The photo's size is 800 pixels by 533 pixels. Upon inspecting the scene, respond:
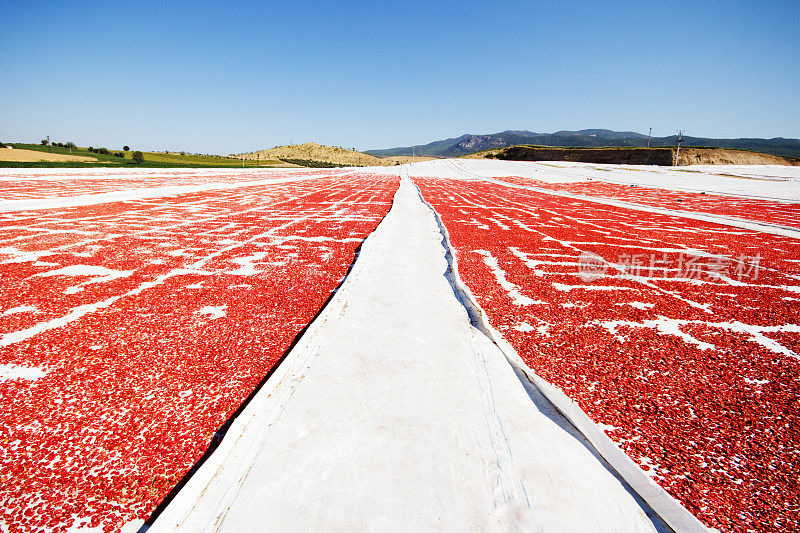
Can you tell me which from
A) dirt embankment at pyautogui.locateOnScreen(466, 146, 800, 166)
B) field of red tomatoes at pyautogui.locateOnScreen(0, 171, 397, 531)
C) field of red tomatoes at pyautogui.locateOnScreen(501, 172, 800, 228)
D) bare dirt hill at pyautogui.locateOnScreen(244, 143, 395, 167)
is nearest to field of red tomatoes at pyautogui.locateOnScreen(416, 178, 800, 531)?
field of red tomatoes at pyautogui.locateOnScreen(0, 171, 397, 531)

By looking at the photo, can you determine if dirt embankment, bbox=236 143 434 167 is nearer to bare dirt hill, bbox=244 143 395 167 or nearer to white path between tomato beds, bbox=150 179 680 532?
bare dirt hill, bbox=244 143 395 167

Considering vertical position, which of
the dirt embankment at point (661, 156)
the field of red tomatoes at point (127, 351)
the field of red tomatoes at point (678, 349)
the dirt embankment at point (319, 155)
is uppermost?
the dirt embankment at point (319, 155)

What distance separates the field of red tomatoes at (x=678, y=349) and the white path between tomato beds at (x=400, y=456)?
1.29 feet

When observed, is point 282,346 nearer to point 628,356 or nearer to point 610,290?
point 628,356

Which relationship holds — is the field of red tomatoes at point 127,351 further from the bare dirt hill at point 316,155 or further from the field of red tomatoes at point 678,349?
the bare dirt hill at point 316,155

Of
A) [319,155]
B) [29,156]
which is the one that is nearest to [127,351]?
[29,156]

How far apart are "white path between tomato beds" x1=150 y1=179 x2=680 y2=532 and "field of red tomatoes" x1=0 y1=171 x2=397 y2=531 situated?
291 mm

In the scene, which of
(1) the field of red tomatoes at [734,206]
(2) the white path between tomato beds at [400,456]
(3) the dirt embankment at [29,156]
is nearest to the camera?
(2) the white path between tomato beds at [400,456]

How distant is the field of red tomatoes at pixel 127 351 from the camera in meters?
1.80

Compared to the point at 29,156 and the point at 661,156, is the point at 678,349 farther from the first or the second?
the point at 661,156

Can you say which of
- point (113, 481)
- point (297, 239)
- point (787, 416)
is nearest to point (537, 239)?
point (297, 239)

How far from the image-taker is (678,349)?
3.30 metres

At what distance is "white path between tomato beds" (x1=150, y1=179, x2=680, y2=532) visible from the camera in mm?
1614

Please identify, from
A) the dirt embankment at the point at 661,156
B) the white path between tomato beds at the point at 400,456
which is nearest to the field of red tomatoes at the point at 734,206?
the white path between tomato beds at the point at 400,456
